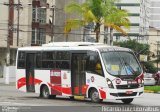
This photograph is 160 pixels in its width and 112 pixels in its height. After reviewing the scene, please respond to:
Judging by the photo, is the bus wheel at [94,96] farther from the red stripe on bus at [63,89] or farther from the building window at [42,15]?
the building window at [42,15]

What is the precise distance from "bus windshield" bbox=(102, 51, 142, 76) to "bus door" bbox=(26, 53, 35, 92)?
573cm

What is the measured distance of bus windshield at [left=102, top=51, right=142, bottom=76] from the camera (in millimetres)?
24641

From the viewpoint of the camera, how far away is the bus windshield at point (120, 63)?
24.6m

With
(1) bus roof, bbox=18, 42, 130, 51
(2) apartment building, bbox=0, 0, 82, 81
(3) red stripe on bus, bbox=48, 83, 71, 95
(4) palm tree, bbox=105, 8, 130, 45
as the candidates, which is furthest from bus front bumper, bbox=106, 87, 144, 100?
(2) apartment building, bbox=0, 0, 82, 81

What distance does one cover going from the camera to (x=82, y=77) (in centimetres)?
Result: 2600

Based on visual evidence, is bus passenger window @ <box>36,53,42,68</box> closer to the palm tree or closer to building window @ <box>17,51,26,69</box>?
building window @ <box>17,51,26,69</box>

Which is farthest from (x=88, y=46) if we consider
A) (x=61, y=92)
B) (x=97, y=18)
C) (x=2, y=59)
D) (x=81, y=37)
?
(x=81, y=37)

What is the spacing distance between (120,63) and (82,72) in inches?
83.3

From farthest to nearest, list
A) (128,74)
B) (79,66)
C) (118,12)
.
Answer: (118,12), (79,66), (128,74)

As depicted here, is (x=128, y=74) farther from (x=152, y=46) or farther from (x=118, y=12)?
(x=152, y=46)

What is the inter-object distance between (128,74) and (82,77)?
8.14ft

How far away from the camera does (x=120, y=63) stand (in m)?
24.9

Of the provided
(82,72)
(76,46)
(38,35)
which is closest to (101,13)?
(76,46)

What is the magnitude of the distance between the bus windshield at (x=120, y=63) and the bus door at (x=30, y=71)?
5.73m
